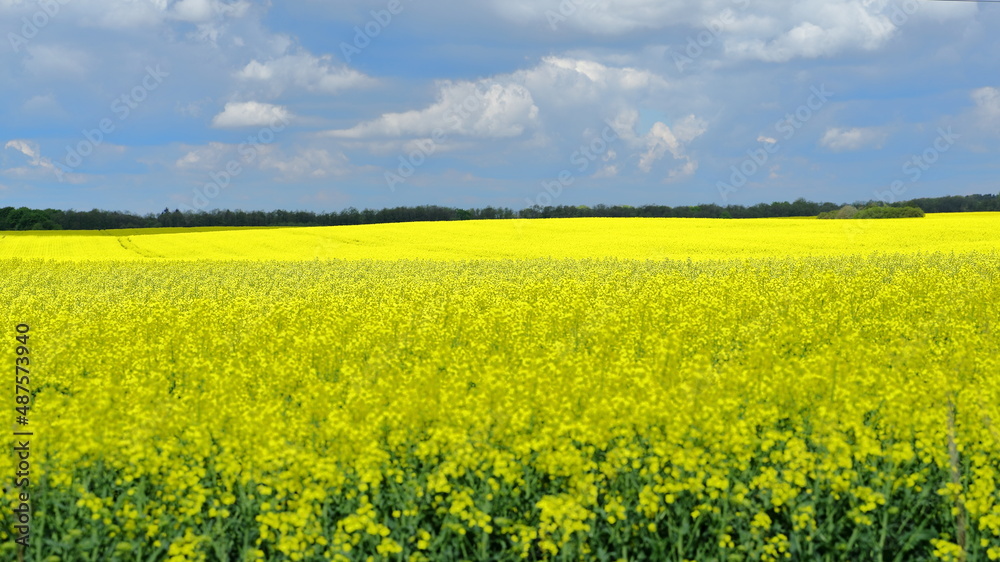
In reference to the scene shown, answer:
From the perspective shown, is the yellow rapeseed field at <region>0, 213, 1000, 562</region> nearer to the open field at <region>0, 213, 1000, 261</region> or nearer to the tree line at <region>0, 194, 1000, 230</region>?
the open field at <region>0, 213, 1000, 261</region>

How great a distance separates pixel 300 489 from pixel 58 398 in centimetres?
417

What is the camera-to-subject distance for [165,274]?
34.3 m

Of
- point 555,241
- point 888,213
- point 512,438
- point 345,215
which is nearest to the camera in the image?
point 512,438

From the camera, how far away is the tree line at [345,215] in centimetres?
10781

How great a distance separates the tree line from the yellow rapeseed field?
297ft

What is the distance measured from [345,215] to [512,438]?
108m

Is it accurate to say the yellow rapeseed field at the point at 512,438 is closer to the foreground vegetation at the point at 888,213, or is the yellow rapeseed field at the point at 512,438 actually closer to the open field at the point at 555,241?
the open field at the point at 555,241

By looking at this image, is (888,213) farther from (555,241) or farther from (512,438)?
(512,438)

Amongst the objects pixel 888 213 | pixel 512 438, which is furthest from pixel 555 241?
pixel 512 438

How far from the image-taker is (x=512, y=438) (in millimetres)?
8133

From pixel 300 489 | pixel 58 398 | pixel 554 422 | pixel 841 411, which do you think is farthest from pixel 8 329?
pixel 841 411

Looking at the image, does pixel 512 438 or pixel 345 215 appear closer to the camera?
pixel 512 438

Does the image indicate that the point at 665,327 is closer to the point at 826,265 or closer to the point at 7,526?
the point at 7,526

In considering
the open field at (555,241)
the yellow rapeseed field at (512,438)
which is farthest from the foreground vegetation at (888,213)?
the yellow rapeseed field at (512,438)
